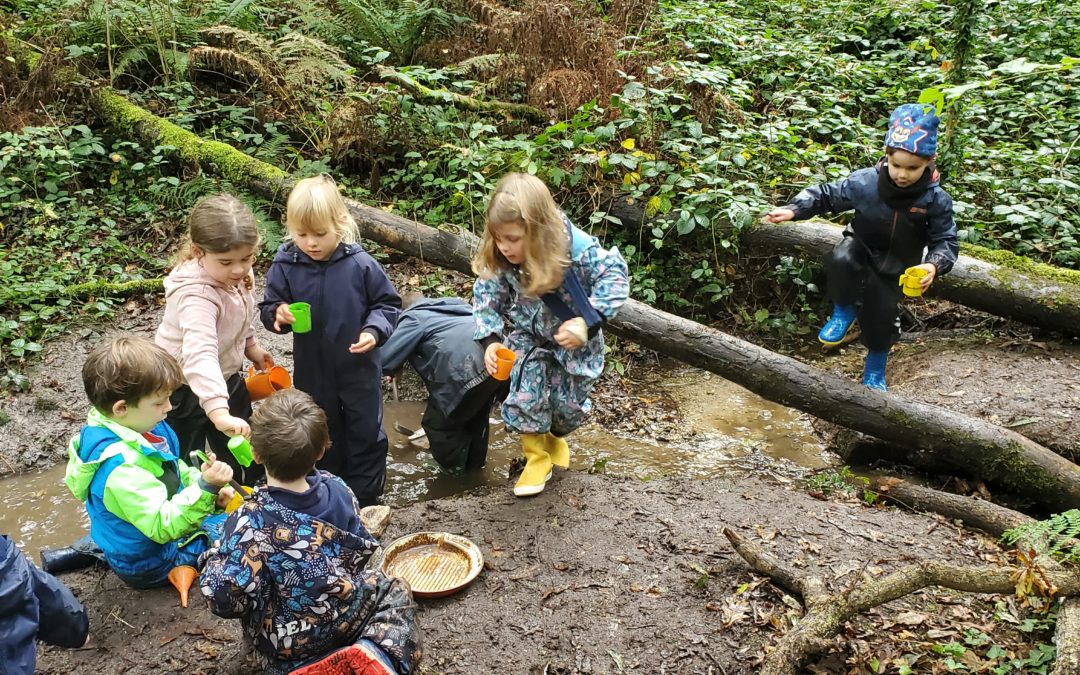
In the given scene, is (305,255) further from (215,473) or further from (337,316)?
(215,473)

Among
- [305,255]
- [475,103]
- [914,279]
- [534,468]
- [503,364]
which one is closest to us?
[503,364]

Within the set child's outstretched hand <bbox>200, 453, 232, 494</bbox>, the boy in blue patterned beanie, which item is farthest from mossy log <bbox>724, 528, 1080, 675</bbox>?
child's outstretched hand <bbox>200, 453, 232, 494</bbox>

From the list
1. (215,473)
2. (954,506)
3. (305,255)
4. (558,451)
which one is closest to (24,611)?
(215,473)

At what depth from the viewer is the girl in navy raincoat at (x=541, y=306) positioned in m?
3.42

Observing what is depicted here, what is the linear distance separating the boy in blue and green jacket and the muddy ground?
56cm

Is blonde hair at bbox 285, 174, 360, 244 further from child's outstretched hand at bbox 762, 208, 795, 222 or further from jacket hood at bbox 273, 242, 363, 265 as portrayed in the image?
child's outstretched hand at bbox 762, 208, 795, 222

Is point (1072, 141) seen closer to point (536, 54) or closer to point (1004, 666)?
point (536, 54)

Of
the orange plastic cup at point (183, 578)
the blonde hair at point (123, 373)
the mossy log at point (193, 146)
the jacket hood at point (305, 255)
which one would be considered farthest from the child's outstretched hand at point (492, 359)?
the mossy log at point (193, 146)

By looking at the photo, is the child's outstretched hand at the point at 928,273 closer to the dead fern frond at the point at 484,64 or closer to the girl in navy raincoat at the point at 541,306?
the girl in navy raincoat at the point at 541,306

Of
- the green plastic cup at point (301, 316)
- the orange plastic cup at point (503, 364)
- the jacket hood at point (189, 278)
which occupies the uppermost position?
the jacket hood at point (189, 278)

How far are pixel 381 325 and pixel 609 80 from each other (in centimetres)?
439

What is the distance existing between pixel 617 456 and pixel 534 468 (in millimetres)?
1007

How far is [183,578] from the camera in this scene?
3.13 m

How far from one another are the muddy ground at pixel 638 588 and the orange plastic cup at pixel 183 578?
94 millimetres
